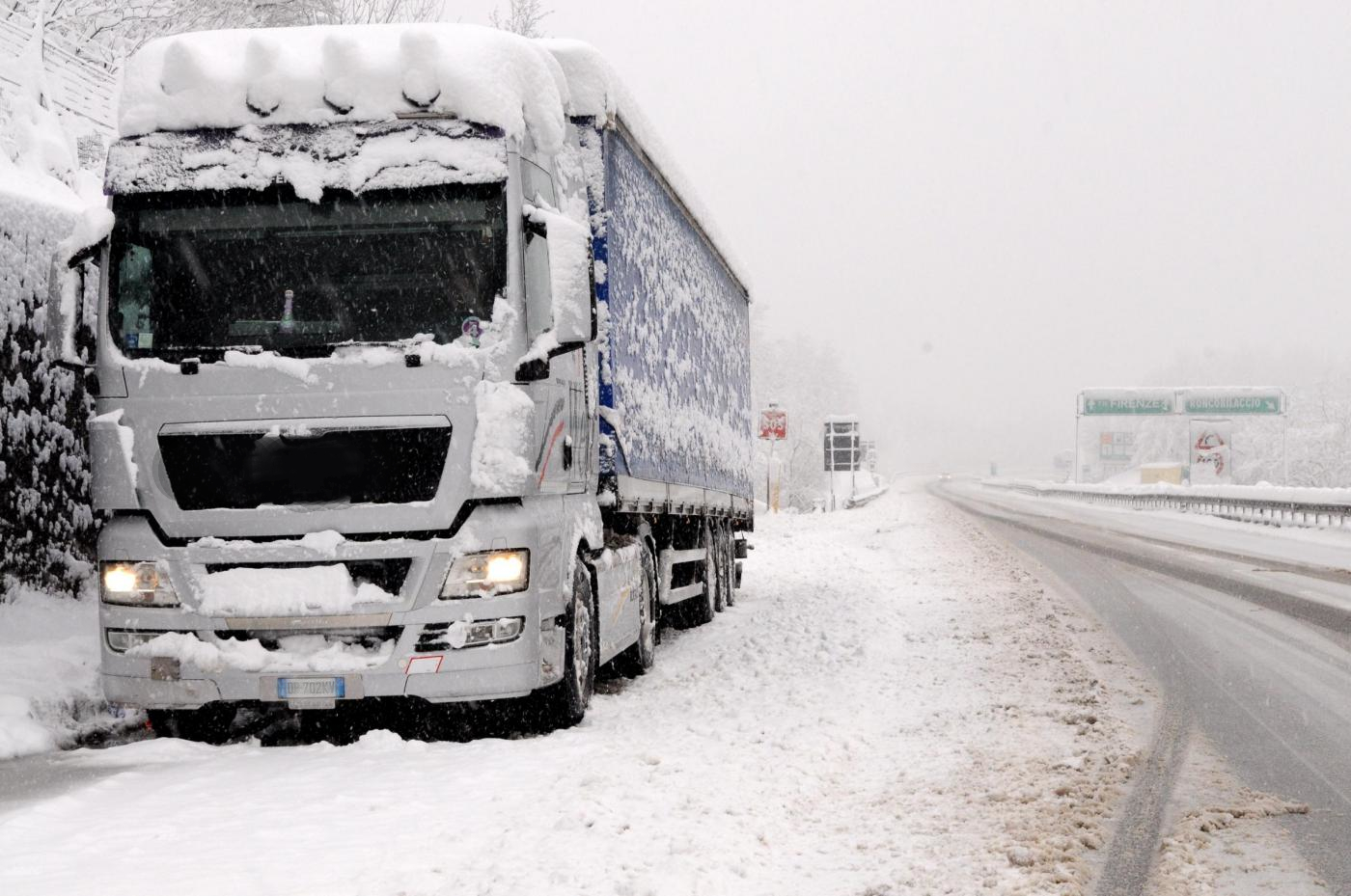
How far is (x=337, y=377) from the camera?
6316 millimetres

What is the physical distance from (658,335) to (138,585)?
457 centimetres

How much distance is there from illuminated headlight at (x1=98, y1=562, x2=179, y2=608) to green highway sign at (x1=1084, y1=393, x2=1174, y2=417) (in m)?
72.2

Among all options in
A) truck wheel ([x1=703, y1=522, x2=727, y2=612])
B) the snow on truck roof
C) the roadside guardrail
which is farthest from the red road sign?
the snow on truck roof

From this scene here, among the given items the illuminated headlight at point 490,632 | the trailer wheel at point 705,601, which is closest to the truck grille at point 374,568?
the illuminated headlight at point 490,632

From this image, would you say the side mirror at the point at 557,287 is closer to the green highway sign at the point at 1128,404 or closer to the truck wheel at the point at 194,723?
the truck wheel at the point at 194,723

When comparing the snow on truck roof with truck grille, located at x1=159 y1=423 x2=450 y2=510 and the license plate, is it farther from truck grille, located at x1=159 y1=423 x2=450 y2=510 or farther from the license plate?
the license plate

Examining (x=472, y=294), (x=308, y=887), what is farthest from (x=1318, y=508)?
(x=308, y=887)

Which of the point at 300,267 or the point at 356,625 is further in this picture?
the point at 300,267

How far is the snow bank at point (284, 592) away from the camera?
622 centimetres

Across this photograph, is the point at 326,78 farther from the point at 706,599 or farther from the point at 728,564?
the point at 728,564

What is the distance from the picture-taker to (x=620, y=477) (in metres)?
8.27

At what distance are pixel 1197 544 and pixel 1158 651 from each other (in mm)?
15443

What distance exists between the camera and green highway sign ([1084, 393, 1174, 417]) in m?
73.2

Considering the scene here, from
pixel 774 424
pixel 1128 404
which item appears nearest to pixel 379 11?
pixel 774 424
